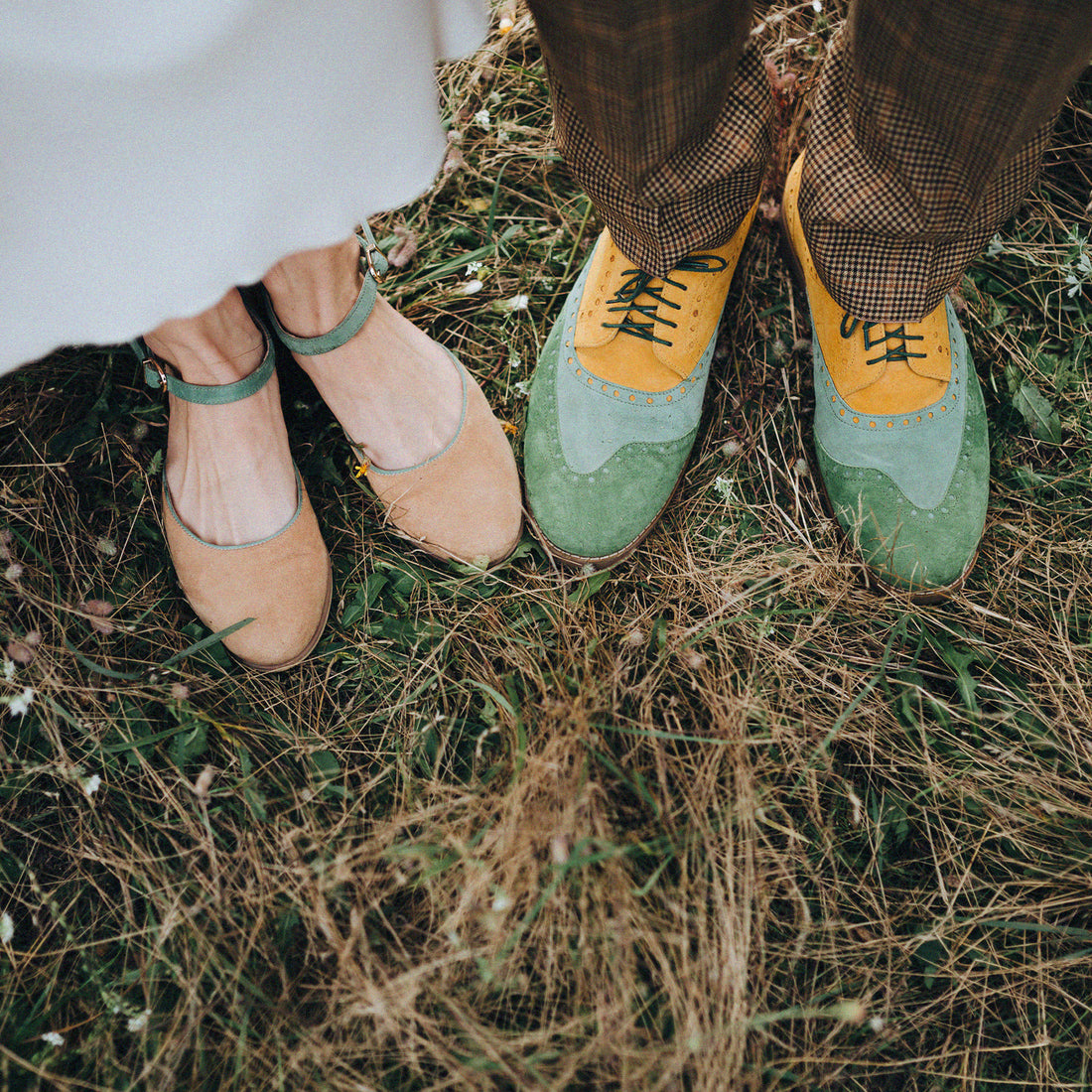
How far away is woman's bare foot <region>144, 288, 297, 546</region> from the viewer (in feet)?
3.83

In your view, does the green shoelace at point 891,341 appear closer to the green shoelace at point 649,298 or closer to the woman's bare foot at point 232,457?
the green shoelace at point 649,298

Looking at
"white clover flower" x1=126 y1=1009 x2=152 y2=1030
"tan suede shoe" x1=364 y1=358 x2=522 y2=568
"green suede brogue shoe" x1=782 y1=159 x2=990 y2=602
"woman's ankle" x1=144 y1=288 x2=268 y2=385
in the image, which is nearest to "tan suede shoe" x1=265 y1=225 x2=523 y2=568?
"tan suede shoe" x1=364 y1=358 x2=522 y2=568

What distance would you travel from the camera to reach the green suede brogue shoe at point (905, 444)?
4.22 feet

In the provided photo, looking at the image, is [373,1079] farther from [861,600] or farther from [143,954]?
[861,600]

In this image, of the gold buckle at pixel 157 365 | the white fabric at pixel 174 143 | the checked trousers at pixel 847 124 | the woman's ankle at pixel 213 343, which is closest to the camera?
the white fabric at pixel 174 143

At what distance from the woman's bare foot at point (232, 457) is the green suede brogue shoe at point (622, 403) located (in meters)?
0.46

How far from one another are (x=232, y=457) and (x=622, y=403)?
67cm

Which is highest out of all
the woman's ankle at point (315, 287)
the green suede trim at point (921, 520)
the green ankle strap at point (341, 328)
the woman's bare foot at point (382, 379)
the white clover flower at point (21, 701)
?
the woman's ankle at point (315, 287)

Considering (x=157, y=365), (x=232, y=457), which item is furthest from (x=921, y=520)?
(x=157, y=365)

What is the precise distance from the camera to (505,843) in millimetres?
1133

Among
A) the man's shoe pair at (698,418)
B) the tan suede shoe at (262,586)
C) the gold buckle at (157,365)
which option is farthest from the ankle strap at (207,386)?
the man's shoe pair at (698,418)

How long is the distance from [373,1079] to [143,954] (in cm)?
42

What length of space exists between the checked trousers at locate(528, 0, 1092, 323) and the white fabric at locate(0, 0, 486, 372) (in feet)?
0.83

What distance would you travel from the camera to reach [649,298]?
131 centimetres
